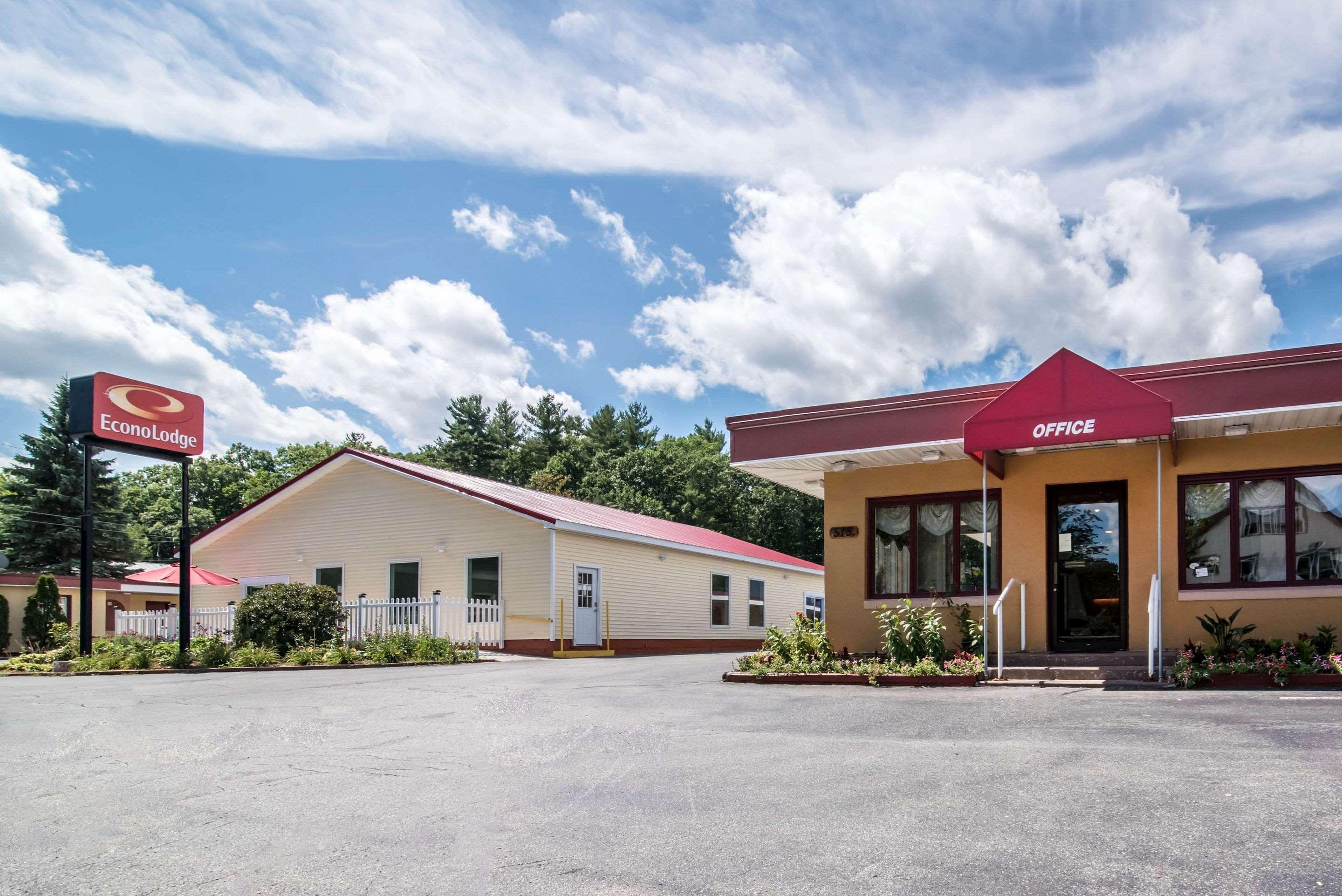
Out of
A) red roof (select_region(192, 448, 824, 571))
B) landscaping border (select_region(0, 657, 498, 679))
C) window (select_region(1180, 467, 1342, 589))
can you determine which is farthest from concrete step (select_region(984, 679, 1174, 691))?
red roof (select_region(192, 448, 824, 571))

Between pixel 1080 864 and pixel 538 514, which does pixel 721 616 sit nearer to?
pixel 538 514

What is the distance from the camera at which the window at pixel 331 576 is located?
82.0 feet

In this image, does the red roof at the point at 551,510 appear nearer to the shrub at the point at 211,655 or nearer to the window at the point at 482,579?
the window at the point at 482,579

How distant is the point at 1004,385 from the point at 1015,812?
8398 millimetres

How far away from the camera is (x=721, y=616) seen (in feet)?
96.3

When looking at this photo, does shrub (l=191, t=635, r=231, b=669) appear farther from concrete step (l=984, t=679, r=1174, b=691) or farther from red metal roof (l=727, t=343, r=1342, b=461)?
concrete step (l=984, t=679, r=1174, b=691)

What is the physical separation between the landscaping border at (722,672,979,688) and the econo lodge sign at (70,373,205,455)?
42.7 ft

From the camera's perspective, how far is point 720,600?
96.1 feet

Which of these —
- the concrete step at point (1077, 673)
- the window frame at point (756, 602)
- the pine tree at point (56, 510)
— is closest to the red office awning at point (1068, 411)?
the concrete step at point (1077, 673)

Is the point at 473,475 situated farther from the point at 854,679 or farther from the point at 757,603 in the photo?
the point at 854,679

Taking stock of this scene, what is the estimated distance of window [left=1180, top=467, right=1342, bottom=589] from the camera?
1184 cm

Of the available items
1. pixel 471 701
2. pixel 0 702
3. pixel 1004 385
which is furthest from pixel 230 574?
pixel 1004 385

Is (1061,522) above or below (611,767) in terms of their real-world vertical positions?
above

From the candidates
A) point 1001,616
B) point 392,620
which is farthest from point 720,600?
point 1001,616
